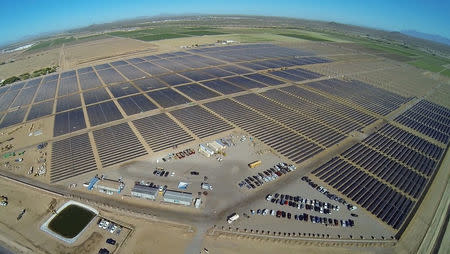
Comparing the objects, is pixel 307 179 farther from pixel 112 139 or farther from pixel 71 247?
pixel 112 139

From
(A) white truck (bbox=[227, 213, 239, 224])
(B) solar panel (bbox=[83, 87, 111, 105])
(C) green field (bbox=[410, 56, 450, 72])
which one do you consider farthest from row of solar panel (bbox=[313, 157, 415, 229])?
(C) green field (bbox=[410, 56, 450, 72])

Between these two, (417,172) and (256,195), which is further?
(417,172)

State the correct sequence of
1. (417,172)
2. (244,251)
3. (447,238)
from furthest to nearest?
(417,172)
(447,238)
(244,251)

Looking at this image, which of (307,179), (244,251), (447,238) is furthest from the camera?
(307,179)

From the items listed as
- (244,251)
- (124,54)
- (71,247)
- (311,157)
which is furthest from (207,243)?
(124,54)

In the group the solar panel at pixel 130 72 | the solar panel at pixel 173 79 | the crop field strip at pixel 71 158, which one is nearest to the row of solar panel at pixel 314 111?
the solar panel at pixel 173 79

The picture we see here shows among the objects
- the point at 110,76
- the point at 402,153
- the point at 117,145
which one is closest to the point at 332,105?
the point at 402,153

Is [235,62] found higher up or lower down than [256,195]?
higher up
